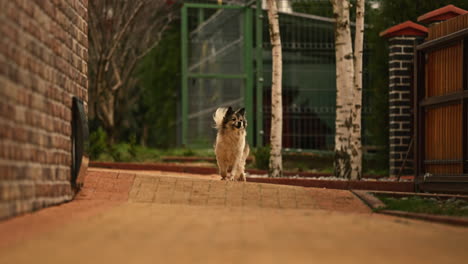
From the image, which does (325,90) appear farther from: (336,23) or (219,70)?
(336,23)

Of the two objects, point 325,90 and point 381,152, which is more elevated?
point 325,90

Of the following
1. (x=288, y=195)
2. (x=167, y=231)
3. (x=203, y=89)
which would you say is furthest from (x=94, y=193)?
(x=203, y=89)

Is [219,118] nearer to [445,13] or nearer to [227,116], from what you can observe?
[227,116]

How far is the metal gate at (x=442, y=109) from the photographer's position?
1297 cm

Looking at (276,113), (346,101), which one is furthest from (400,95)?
(276,113)

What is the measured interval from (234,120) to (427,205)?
4413mm

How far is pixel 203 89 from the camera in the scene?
1040 inches

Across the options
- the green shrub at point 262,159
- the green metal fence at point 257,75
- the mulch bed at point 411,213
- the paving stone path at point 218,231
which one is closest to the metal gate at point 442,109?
the mulch bed at point 411,213

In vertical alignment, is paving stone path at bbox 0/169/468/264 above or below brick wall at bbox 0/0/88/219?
below

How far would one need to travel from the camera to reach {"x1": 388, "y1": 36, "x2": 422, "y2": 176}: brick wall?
1833cm

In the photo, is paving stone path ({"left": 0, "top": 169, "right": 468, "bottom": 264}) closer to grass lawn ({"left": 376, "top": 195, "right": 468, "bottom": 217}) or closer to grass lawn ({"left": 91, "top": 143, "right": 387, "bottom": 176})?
grass lawn ({"left": 376, "top": 195, "right": 468, "bottom": 217})

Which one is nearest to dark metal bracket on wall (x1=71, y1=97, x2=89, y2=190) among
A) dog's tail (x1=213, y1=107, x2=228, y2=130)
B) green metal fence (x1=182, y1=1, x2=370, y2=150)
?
dog's tail (x1=213, y1=107, x2=228, y2=130)

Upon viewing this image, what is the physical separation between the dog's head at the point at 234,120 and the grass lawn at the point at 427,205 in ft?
10.1

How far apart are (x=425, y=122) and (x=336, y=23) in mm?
3614
